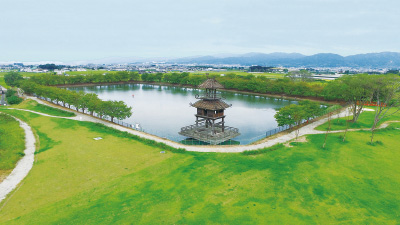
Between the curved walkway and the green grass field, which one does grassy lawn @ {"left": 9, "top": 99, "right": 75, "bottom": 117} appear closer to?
the green grass field

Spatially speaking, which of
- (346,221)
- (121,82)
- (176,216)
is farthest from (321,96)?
(121,82)

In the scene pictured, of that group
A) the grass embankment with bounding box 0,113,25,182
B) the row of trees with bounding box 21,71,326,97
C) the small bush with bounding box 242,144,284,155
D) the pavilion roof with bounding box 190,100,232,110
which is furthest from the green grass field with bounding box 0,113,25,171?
the row of trees with bounding box 21,71,326,97

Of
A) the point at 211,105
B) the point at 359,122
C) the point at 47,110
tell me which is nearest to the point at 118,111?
the point at 211,105

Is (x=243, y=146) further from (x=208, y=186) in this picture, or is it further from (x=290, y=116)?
(x=290, y=116)

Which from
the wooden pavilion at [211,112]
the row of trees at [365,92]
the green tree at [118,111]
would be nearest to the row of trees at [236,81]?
the row of trees at [365,92]

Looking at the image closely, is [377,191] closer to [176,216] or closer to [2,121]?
[176,216]
